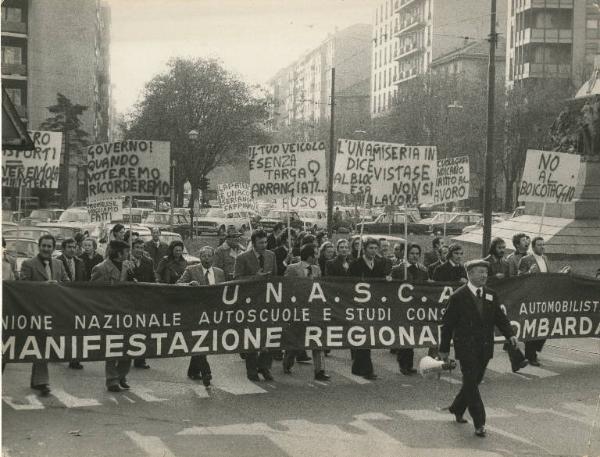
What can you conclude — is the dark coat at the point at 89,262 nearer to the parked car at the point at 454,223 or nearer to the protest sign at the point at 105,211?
the protest sign at the point at 105,211

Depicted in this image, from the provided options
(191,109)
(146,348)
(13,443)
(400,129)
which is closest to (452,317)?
(146,348)

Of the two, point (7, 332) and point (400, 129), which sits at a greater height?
point (400, 129)

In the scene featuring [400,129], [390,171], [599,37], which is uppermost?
[599,37]

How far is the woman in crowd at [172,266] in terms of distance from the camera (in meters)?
12.2

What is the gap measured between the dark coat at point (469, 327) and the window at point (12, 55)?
53442mm

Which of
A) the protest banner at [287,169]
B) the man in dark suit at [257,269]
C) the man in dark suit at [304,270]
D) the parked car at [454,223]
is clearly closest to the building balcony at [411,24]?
the parked car at [454,223]

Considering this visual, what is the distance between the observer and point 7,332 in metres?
9.03

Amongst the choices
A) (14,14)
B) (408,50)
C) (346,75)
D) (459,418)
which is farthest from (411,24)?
(459,418)

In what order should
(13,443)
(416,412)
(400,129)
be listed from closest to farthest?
(13,443) → (416,412) → (400,129)

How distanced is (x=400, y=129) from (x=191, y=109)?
13.4 metres

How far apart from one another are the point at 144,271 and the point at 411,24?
58.9 m

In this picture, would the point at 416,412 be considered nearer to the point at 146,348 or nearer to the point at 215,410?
the point at 215,410

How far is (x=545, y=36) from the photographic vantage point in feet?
202

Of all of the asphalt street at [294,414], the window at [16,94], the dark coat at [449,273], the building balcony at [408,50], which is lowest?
the asphalt street at [294,414]
